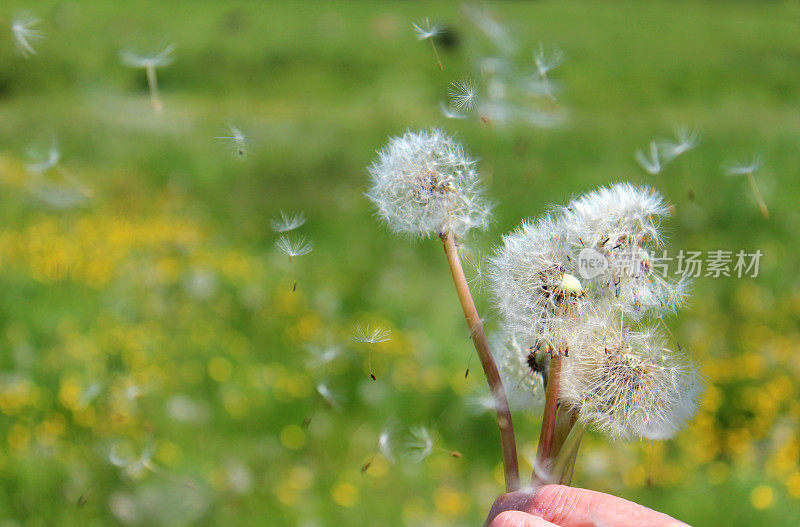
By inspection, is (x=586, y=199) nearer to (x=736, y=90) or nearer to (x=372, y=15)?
(x=736, y=90)

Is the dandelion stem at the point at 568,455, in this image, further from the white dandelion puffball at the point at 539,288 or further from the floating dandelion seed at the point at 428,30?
the floating dandelion seed at the point at 428,30

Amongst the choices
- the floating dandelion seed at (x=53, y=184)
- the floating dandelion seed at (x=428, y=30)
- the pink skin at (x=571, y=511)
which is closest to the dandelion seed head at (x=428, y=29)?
the floating dandelion seed at (x=428, y=30)

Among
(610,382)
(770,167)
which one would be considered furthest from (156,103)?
(770,167)

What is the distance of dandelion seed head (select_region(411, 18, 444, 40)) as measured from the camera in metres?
1.37

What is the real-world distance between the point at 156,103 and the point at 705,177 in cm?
555

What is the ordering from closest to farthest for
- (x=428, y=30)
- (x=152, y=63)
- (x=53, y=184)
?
(x=152, y=63), (x=428, y=30), (x=53, y=184)

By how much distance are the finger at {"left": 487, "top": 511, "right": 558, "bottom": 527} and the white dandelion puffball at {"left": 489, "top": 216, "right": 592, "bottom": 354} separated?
0.29 m

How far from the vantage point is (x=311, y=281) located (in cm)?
448

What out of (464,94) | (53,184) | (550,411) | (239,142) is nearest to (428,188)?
(464,94)

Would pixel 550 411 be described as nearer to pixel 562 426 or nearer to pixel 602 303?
pixel 562 426

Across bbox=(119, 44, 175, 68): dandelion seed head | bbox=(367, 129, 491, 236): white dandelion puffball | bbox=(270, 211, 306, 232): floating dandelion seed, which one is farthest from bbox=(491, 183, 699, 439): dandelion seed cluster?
bbox=(119, 44, 175, 68): dandelion seed head

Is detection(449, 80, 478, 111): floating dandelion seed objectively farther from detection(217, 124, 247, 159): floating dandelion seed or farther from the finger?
the finger

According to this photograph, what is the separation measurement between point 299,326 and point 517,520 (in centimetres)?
284

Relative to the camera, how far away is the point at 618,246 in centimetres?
117
